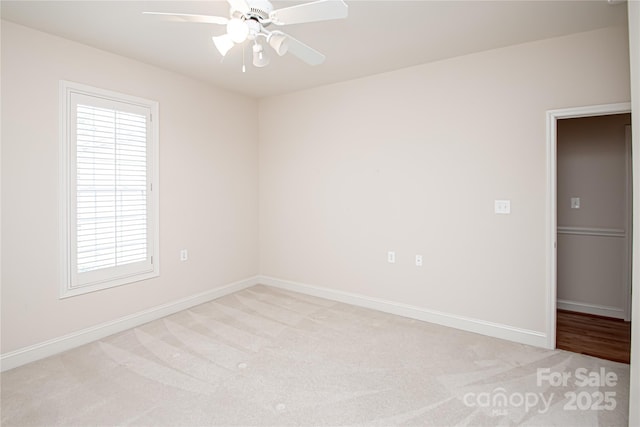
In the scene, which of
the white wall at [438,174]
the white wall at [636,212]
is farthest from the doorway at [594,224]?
the white wall at [636,212]

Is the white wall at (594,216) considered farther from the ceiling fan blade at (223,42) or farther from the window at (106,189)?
the window at (106,189)


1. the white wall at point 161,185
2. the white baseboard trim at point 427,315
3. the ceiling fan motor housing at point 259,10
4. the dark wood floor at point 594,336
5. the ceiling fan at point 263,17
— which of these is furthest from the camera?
the white baseboard trim at point 427,315

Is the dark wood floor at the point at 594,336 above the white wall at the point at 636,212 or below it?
below

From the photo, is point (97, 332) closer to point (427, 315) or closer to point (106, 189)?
point (106, 189)

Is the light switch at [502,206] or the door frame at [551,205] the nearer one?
the door frame at [551,205]

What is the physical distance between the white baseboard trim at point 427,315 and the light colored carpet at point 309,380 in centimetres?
12

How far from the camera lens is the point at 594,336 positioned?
3.32 metres

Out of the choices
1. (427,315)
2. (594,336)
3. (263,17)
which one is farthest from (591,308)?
(263,17)

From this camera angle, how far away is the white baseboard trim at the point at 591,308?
149 inches

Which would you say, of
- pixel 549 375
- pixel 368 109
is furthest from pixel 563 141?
pixel 549 375

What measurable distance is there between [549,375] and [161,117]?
4.22 m

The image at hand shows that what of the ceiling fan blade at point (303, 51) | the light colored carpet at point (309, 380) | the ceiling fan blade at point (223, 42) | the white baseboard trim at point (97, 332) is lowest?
the light colored carpet at point (309, 380)

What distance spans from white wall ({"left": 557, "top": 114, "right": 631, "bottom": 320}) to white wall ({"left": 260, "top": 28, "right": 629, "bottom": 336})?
128 centimetres

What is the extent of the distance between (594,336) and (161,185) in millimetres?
4561
